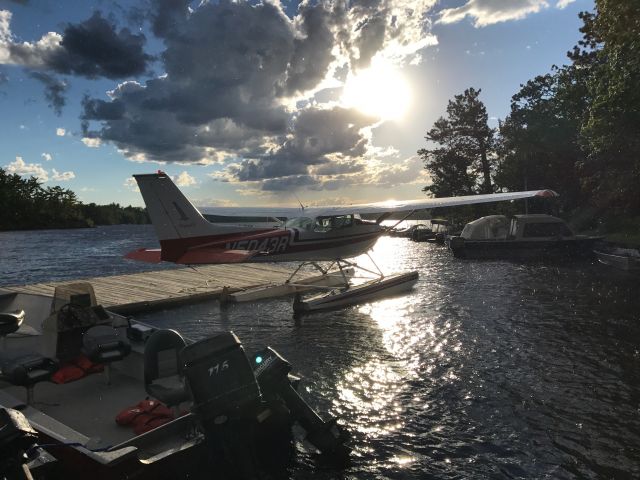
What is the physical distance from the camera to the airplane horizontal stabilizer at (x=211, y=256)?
48.8ft

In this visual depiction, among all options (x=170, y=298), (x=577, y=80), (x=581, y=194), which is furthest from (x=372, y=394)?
(x=581, y=194)

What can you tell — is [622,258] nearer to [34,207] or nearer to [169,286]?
[169,286]

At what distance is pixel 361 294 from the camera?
17.9m

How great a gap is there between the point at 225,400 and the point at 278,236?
39.1 feet

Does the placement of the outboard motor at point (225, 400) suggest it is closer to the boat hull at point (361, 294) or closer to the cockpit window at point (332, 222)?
the boat hull at point (361, 294)

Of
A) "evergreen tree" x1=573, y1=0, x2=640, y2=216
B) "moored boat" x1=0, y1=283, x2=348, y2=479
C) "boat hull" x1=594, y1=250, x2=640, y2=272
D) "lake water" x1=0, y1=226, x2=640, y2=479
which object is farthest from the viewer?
"boat hull" x1=594, y1=250, x2=640, y2=272

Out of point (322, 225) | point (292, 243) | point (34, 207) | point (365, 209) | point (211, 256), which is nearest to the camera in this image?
point (211, 256)

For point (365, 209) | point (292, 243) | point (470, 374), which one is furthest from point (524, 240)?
point (470, 374)

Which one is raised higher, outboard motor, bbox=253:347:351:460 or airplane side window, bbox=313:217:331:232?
airplane side window, bbox=313:217:331:232

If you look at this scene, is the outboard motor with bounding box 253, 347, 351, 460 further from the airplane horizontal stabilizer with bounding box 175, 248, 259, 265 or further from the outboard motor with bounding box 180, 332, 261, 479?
the airplane horizontal stabilizer with bounding box 175, 248, 259, 265

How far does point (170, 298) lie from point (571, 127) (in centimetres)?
4489

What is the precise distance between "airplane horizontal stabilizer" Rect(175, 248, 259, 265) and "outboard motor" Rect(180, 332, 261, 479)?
9.92m

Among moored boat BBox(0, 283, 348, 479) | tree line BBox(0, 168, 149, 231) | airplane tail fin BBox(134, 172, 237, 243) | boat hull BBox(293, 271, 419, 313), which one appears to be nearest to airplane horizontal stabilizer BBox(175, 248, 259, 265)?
airplane tail fin BBox(134, 172, 237, 243)

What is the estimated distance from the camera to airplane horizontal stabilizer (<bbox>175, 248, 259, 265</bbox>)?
1488 cm
